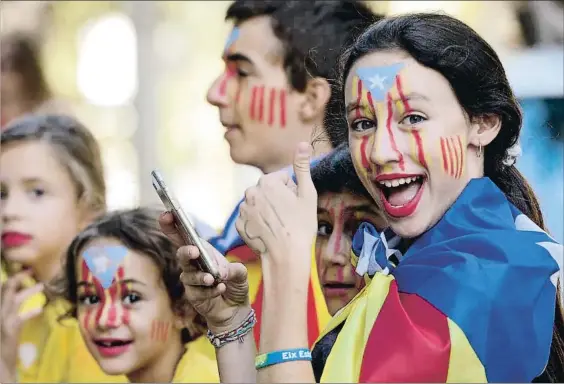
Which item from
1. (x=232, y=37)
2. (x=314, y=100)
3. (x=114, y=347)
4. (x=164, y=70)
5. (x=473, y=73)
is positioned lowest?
(x=114, y=347)

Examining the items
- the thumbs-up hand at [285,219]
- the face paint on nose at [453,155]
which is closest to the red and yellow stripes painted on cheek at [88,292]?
the thumbs-up hand at [285,219]

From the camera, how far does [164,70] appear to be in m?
3.14

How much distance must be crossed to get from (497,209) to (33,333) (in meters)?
1.57

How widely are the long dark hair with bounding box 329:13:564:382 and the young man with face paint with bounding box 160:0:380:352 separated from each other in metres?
0.51

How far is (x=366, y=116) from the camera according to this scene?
65.6 inches

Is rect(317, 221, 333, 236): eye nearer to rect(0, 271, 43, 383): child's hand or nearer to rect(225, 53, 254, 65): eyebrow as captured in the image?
rect(225, 53, 254, 65): eyebrow

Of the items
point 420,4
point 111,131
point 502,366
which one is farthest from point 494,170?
point 111,131

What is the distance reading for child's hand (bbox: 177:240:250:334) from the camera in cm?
179

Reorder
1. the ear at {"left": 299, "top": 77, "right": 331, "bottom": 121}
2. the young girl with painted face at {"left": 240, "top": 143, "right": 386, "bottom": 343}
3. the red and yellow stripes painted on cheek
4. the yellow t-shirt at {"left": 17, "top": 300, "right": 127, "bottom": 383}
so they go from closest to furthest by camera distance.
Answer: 1. the young girl with painted face at {"left": 240, "top": 143, "right": 386, "bottom": 343}
2. the ear at {"left": 299, "top": 77, "right": 331, "bottom": 121}
3. the red and yellow stripes painted on cheek
4. the yellow t-shirt at {"left": 17, "top": 300, "right": 127, "bottom": 383}

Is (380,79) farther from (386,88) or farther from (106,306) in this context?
(106,306)

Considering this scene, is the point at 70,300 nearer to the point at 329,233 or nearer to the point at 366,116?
the point at 329,233

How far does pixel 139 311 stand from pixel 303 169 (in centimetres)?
93

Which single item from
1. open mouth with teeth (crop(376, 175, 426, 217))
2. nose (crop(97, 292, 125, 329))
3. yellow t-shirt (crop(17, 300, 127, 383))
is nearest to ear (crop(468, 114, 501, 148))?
open mouth with teeth (crop(376, 175, 426, 217))

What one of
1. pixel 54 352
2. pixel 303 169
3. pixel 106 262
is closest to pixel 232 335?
pixel 303 169
